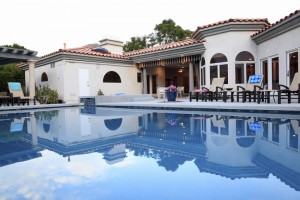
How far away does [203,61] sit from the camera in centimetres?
1545

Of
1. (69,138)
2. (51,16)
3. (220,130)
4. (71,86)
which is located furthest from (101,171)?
(51,16)

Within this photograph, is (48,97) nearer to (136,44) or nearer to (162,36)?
(136,44)

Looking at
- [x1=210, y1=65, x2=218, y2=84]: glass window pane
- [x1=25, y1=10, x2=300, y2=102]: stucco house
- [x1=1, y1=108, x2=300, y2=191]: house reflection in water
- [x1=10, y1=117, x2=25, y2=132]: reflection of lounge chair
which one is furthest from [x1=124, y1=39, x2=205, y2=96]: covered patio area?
[x1=10, y1=117, x2=25, y2=132]: reflection of lounge chair

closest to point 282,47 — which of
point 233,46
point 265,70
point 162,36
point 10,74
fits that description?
point 265,70

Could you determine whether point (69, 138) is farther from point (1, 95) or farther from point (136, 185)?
point (1, 95)

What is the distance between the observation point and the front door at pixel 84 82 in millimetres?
16750

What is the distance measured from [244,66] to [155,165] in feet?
39.9

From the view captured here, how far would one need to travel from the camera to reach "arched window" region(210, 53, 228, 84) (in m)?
14.1

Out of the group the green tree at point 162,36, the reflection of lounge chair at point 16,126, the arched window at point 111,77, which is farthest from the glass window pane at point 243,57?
the green tree at point 162,36

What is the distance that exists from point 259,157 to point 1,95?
1541 cm

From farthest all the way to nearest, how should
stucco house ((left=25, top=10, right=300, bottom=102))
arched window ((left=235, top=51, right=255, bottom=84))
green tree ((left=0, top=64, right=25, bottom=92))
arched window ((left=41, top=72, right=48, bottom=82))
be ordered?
green tree ((left=0, top=64, right=25, bottom=92)) → arched window ((left=41, top=72, right=48, bottom=82)) → arched window ((left=235, top=51, right=255, bottom=84)) → stucco house ((left=25, top=10, right=300, bottom=102))

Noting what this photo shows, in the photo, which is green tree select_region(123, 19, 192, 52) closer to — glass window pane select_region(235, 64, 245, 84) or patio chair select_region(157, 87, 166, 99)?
patio chair select_region(157, 87, 166, 99)

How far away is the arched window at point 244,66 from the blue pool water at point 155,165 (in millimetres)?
8948

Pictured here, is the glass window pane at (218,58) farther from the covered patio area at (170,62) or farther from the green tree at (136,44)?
the green tree at (136,44)
